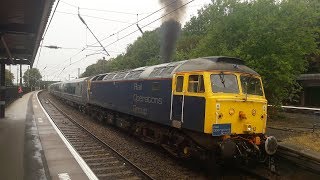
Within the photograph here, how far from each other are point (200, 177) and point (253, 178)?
5.55ft

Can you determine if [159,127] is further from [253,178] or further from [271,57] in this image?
[271,57]

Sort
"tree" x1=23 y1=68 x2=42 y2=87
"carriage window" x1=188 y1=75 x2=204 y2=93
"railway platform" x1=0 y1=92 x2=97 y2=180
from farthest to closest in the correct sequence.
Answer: "tree" x1=23 y1=68 x2=42 y2=87, "carriage window" x1=188 y1=75 x2=204 y2=93, "railway platform" x1=0 y1=92 x2=97 y2=180

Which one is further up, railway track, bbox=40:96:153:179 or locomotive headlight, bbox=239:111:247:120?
locomotive headlight, bbox=239:111:247:120

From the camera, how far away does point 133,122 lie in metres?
16.1

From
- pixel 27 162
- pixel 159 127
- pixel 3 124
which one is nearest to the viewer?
pixel 27 162

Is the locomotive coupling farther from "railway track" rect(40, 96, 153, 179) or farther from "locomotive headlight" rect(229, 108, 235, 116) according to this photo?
"railway track" rect(40, 96, 153, 179)

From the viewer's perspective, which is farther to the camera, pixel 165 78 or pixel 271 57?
pixel 271 57

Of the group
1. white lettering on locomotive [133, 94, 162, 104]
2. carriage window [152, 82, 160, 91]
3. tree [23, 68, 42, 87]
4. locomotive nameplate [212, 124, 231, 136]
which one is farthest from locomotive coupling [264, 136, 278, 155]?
tree [23, 68, 42, 87]

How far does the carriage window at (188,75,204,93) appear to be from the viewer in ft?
33.7

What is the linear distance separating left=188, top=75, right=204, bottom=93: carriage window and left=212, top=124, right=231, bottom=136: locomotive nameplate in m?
1.14

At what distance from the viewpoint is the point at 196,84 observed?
10.5 meters

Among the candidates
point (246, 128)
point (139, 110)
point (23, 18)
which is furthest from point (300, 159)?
point (23, 18)

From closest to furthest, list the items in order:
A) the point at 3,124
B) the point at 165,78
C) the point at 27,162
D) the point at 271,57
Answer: the point at 27,162
the point at 165,78
the point at 271,57
the point at 3,124

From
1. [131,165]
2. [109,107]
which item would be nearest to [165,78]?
[131,165]
